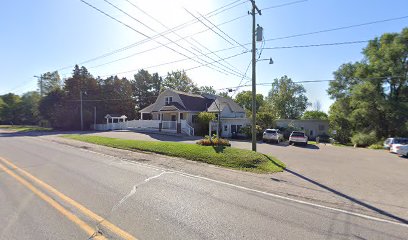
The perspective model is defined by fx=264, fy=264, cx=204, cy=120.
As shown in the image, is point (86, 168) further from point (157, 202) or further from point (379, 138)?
point (379, 138)

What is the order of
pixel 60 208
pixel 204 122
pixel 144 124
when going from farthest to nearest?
pixel 144 124 < pixel 204 122 < pixel 60 208

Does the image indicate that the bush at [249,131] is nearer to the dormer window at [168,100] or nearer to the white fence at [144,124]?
the white fence at [144,124]

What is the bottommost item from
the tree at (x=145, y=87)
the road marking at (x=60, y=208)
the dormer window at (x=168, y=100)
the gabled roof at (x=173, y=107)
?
the road marking at (x=60, y=208)

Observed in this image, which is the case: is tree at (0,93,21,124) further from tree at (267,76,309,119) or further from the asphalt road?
the asphalt road

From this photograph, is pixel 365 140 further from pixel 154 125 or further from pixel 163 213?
pixel 163 213

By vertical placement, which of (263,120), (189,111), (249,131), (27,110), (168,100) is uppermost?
(168,100)

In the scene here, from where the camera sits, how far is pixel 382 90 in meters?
33.3

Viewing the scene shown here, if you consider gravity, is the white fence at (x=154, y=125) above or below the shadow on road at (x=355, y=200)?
above

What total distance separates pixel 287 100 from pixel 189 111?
39.4m

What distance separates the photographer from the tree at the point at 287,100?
67356mm

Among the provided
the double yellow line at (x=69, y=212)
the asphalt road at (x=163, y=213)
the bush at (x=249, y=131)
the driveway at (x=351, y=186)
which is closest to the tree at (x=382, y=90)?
the bush at (x=249, y=131)

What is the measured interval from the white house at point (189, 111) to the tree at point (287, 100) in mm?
25644

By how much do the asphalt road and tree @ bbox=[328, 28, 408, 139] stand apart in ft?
94.0

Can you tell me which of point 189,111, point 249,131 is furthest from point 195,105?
point 249,131
